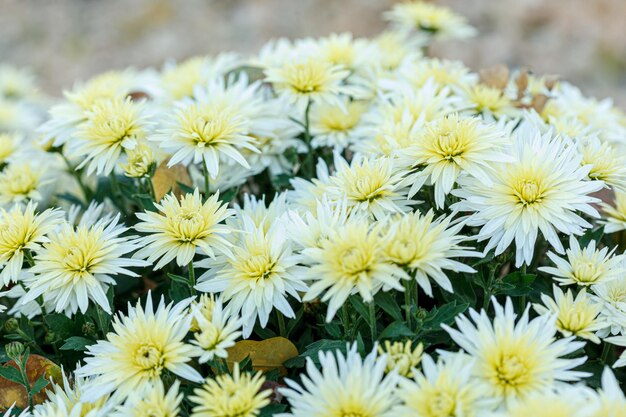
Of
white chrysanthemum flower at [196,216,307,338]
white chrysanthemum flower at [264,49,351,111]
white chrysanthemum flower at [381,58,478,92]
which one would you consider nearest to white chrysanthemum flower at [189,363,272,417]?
white chrysanthemum flower at [196,216,307,338]

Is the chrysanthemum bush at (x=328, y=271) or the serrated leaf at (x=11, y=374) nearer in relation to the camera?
the chrysanthemum bush at (x=328, y=271)

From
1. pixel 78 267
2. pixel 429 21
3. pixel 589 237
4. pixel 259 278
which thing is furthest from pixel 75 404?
pixel 429 21

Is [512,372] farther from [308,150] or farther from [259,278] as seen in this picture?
[308,150]

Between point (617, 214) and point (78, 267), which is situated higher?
point (617, 214)

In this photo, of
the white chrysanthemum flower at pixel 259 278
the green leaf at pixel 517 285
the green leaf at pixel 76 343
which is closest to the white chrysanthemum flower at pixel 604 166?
the green leaf at pixel 517 285

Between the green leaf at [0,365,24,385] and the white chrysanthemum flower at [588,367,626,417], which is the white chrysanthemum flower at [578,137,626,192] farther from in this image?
the green leaf at [0,365,24,385]

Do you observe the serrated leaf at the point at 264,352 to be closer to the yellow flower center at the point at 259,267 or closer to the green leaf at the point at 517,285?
the yellow flower center at the point at 259,267
